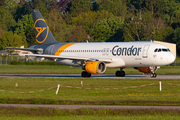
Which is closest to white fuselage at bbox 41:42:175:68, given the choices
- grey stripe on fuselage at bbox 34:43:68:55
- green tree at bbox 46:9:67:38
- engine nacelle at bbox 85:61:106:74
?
engine nacelle at bbox 85:61:106:74

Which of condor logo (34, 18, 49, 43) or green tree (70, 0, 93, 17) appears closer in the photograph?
condor logo (34, 18, 49, 43)

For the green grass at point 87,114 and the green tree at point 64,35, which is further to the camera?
the green tree at point 64,35

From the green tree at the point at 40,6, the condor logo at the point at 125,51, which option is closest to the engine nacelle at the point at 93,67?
the condor logo at the point at 125,51

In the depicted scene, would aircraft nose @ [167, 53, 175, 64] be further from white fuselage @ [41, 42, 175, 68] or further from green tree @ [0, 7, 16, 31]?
green tree @ [0, 7, 16, 31]

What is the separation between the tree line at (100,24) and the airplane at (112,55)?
58.1 metres

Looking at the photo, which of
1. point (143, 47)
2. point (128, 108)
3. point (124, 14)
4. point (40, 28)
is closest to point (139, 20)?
point (40, 28)

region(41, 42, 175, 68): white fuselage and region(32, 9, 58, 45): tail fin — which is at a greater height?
region(32, 9, 58, 45): tail fin

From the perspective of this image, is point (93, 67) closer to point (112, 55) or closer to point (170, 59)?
point (112, 55)

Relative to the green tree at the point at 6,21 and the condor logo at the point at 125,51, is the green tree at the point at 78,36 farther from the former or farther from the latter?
the condor logo at the point at 125,51

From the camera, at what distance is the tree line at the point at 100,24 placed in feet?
364

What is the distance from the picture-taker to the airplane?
43.8 meters

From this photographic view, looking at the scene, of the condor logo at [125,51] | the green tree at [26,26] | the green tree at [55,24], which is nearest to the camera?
the condor logo at [125,51]

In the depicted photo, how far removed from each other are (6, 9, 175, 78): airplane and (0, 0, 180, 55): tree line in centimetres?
5814

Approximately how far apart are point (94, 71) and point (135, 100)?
20.6 metres
